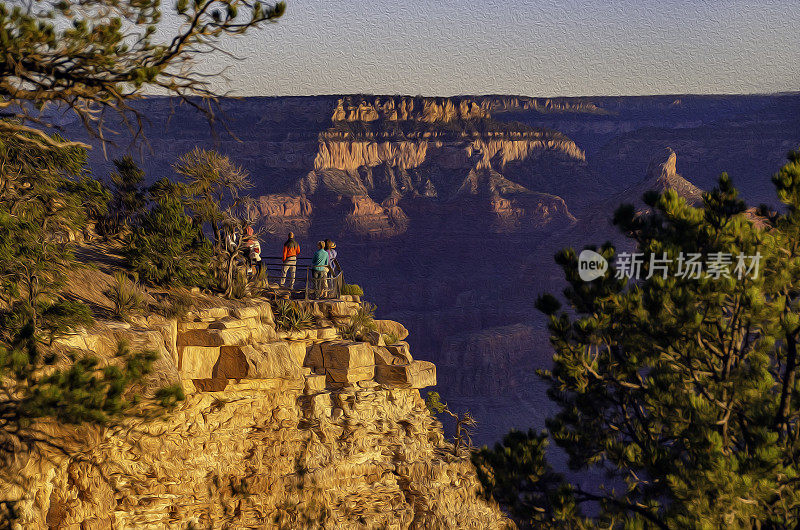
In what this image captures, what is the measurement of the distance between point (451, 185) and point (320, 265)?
3994 inches

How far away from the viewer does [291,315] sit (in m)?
20.6

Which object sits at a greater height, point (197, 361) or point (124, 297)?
point (124, 297)

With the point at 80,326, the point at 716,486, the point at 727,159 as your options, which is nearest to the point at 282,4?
the point at 716,486

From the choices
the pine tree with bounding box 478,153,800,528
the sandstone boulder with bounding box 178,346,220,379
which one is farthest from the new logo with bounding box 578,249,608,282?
the sandstone boulder with bounding box 178,346,220,379

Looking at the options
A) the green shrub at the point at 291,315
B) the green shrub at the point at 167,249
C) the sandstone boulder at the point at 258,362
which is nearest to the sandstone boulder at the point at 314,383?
the sandstone boulder at the point at 258,362

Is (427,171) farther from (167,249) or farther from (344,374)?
(167,249)

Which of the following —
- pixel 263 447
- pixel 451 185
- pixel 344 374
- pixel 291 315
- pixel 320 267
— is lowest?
pixel 263 447

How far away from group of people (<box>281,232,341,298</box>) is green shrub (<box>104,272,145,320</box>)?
4.25 meters

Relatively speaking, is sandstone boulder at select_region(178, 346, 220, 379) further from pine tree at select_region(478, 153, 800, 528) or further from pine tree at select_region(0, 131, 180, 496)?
pine tree at select_region(478, 153, 800, 528)

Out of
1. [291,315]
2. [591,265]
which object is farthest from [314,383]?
[591,265]

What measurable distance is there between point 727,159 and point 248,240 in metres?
114

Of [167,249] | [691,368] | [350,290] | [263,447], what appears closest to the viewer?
[691,368]

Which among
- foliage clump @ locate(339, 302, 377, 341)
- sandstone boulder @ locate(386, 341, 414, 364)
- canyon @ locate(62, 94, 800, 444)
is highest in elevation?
canyon @ locate(62, 94, 800, 444)

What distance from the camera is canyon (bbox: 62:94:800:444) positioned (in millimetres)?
101188
